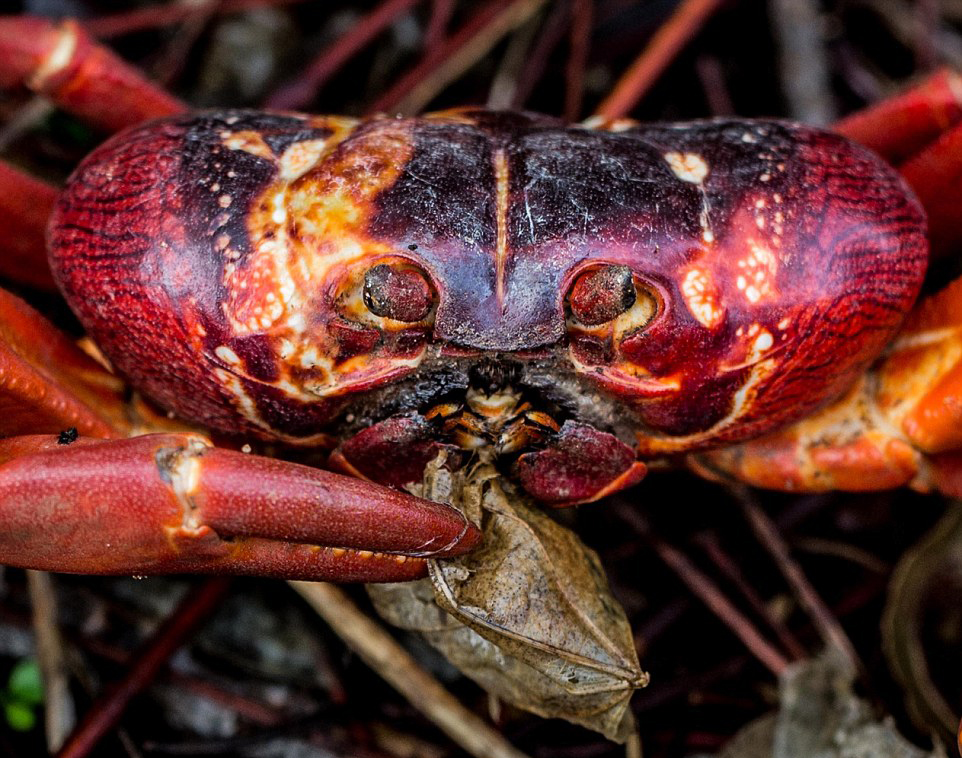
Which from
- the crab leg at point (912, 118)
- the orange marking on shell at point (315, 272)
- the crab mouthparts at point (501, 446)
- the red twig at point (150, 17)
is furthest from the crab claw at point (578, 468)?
the red twig at point (150, 17)

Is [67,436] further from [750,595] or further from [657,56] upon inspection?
[657,56]

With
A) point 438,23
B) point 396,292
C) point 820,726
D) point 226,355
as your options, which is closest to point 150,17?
point 438,23

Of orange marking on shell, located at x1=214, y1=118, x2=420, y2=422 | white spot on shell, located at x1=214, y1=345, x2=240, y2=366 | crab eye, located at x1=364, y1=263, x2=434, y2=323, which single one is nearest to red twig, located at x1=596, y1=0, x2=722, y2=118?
orange marking on shell, located at x1=214, y1=118, x2=420, y2=422

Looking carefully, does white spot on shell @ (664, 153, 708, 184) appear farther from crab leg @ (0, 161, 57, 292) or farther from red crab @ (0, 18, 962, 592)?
crab leg @ (0, 161, 57, 292)

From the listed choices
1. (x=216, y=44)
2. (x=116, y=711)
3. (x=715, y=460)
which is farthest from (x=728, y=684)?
(x=216, y=44)

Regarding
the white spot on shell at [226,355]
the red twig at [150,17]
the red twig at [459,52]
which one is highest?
the red twig at [150,17]

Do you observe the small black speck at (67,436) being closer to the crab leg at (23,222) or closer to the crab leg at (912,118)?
the crab leg at (23,222)
